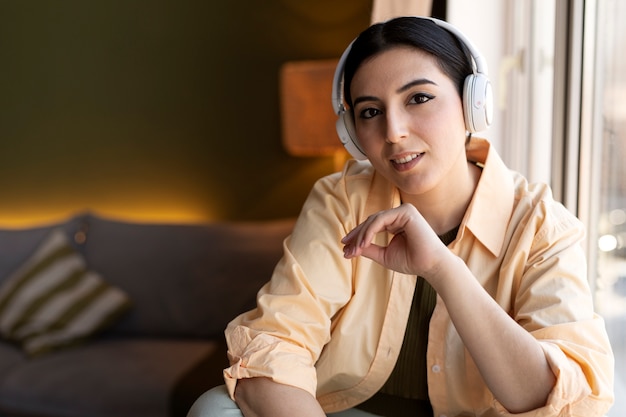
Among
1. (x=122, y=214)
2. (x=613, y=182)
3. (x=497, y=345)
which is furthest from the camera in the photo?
(x=122, y=214)

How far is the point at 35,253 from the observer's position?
2.89 metres

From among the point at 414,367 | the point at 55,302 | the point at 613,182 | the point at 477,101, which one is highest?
the point at 477,101

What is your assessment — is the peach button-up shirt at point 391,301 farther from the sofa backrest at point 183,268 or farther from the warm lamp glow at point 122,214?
the warm lamp glow at point 122,214

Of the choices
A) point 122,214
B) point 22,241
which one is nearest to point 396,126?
point 22,241

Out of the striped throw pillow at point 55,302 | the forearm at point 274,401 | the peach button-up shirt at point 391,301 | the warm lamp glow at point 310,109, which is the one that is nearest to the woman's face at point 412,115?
the peach button-up shirt at point 391,301

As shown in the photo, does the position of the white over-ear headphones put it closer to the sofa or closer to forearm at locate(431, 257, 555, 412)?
forearm at locate(431, 257, 555, 412)

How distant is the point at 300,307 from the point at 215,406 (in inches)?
9.0

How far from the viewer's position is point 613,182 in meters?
1.47

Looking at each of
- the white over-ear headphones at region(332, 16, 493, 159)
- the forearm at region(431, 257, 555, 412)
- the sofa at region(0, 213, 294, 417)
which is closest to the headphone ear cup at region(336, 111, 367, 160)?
the white over-ear headphones at region(332, 16, 493, 159)

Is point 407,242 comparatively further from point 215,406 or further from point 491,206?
point 215,406

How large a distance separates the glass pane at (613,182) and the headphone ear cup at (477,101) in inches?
15.1

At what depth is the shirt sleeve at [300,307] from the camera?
1116 millimetres

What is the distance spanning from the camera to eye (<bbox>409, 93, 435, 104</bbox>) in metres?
Result: 1.17

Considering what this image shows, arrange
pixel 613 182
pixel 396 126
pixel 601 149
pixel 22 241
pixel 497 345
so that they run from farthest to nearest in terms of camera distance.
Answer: pixel 22 241
pixel 601 149
pixel 613 182
pixel 396 126
pixel 497 345
